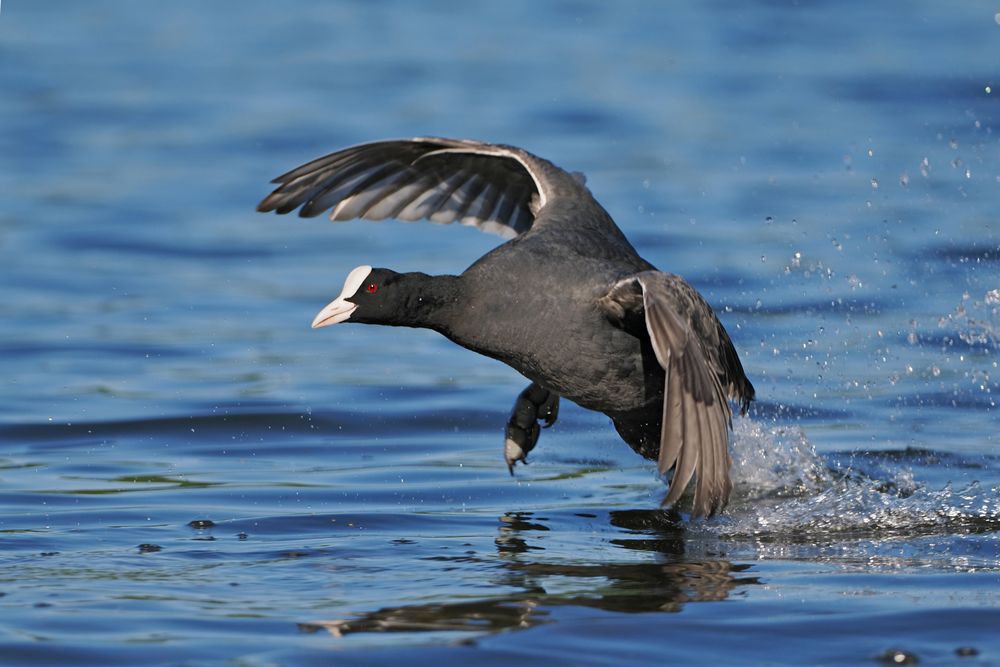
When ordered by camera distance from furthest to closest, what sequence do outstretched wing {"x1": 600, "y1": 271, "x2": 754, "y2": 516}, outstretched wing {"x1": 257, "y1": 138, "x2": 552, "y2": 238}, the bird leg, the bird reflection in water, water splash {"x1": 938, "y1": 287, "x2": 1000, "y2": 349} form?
1. water splash {"x1": 938, "y1": 287, "x2": 1000, "y2": 349}
2. outstretched wing {"x1": 257, "y1": 138, "x2": 552, "y2": 238}
3. the bird leg
4. outstretched wing {"x1": 600, "y1": 271, "x2": 754, "y2": 516}
5. the bird reflection in water

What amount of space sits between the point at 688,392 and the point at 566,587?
0.69 meters

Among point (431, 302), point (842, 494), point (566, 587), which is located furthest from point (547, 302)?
point (842, 494)

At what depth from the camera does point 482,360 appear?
27.8ft

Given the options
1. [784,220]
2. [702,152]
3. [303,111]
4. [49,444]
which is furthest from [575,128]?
[49,444]

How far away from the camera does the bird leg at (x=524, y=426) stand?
A: 20.6 ft

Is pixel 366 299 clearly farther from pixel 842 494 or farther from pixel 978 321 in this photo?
pixel 978 321

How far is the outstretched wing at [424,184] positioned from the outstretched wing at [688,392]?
4.50 feet

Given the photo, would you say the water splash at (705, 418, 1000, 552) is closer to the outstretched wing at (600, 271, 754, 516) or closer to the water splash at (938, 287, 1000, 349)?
the outstretched wing at (600, 271, 754, 516)

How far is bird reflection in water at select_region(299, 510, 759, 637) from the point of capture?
4.29m

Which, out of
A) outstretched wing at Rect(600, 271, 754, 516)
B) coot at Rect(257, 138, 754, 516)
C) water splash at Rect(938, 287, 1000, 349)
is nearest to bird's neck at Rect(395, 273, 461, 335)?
coot at Rect(257, 138, 754, 516)

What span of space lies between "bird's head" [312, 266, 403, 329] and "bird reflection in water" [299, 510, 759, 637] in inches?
33.7

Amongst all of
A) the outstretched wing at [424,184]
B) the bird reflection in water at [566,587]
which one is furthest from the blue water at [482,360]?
the outstretched wing at [424,184]

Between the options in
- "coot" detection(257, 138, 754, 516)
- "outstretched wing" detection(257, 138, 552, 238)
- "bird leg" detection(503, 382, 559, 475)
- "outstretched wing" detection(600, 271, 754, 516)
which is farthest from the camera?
"outstretched wing" detection(257, 138, 552, 238)

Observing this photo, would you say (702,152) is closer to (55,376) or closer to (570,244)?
(55,376)
